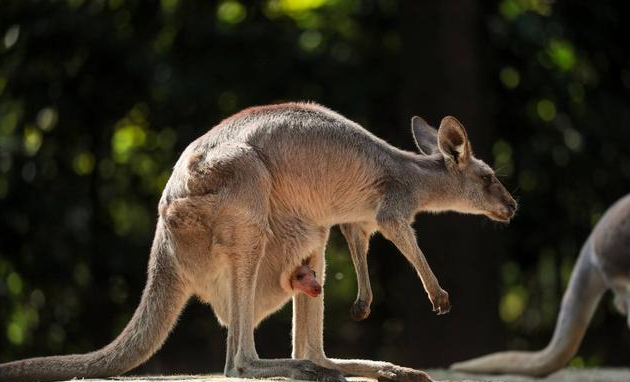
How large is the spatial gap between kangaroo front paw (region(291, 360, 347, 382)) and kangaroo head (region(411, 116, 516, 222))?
4.99 ft

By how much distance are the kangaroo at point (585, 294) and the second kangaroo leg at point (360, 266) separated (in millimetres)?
2398

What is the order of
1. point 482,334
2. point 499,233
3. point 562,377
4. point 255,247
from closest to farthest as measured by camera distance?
point 255,247 < point 562,377 < point 482,334 < point 499,233

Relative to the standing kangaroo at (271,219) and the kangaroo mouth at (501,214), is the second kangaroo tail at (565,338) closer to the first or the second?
the kangaroo mouth at (501,214)

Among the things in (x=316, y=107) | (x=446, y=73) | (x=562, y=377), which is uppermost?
(x=446, y=73)

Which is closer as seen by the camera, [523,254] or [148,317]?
[148,317]

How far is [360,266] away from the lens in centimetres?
725

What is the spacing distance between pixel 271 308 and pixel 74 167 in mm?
7558

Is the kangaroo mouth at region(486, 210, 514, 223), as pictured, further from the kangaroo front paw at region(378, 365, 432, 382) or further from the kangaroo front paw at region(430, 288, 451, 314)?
the kangaroo front paw at region(378, 365, 432, 382)

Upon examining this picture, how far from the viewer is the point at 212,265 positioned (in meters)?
6.59

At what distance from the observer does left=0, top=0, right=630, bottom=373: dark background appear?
12.9 metres

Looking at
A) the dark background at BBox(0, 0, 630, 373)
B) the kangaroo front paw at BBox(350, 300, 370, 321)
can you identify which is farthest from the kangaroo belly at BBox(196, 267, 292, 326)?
→ the dark background at BBox(0, 0, 630, 373)

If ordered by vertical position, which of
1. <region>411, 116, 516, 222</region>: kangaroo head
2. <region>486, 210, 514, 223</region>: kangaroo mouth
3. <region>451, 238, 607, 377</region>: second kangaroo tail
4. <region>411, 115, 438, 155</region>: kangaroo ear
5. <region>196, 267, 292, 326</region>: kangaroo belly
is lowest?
<region>451, 238, 607, 377</region>: second kangaroo tail

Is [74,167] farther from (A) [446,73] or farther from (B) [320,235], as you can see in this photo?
(B) [320,235]

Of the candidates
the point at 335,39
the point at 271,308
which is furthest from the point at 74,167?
the point at 271,308
